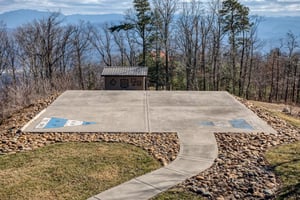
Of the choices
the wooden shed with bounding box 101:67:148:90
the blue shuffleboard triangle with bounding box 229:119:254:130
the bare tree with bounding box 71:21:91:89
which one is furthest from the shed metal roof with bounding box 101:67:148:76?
the blue shuffleboard triangle with bounding box 229:119:254:130

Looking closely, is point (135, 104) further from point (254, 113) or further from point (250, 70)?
point (250, 70)

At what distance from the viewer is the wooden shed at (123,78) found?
21.6 m

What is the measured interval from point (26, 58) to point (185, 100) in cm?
2063

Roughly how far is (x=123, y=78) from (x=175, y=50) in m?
10.6

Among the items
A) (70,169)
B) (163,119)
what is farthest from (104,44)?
(70,169)

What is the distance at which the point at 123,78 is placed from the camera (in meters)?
21.8

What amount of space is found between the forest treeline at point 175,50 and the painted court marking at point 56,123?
18583 mm

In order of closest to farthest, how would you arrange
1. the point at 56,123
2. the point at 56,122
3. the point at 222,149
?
the point at 222,149 → the point at 56,123 → the point at 56,122

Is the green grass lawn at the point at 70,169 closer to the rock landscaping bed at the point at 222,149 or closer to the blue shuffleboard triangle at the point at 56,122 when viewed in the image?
the rock landscaping bed at the point at 222,149

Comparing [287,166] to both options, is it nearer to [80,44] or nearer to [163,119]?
[163,119]

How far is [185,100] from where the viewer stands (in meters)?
12.0

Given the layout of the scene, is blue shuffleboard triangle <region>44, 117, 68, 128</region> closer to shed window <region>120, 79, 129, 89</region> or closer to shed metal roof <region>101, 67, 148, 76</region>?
shed metal roof <region>101, 67, 148, 76</region>

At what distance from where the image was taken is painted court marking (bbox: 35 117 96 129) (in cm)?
862

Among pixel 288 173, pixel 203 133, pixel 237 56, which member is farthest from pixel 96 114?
pixel 237 56
